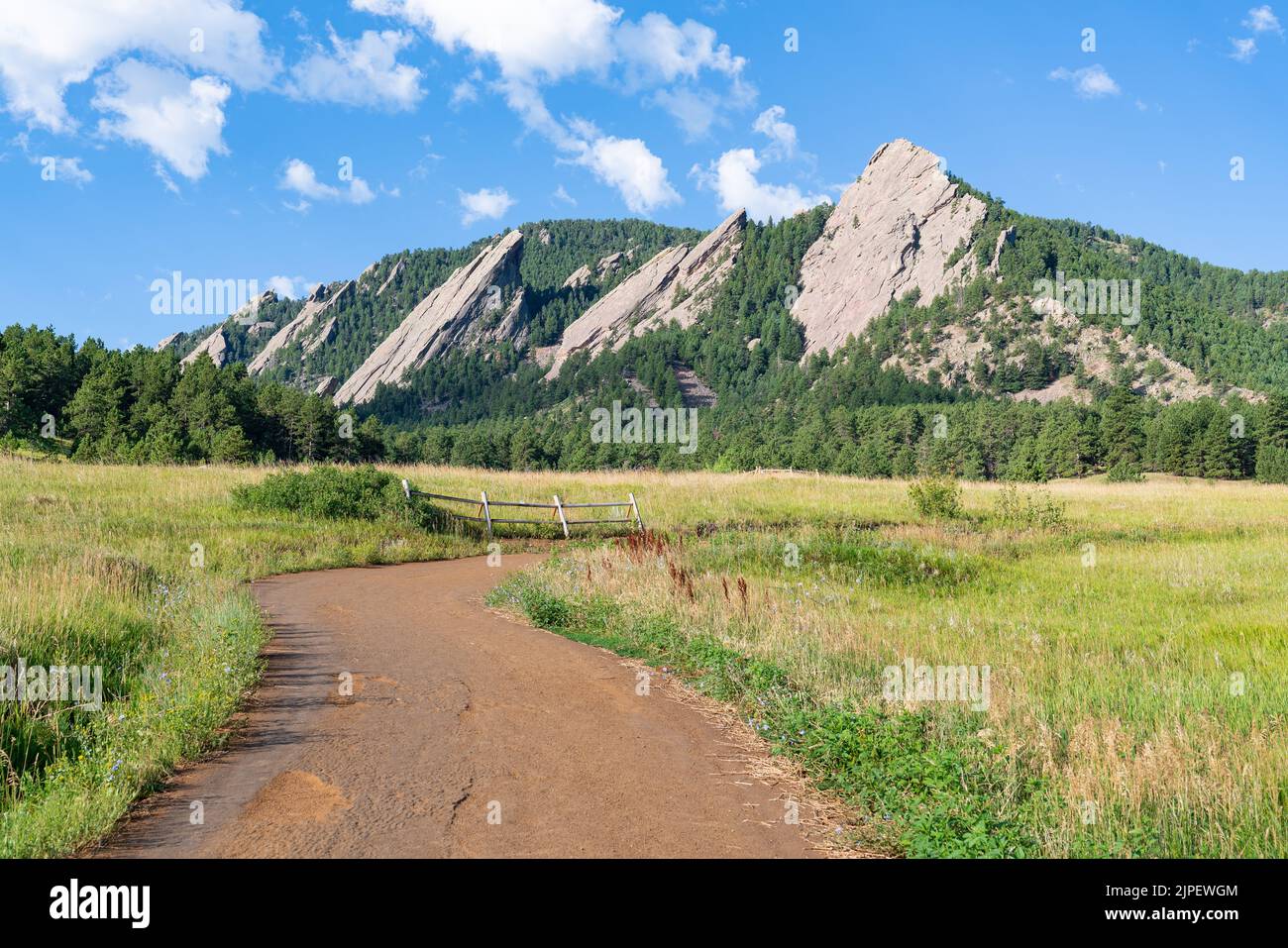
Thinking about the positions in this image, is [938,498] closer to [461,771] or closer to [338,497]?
[338,497]

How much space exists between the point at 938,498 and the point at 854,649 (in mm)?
22592

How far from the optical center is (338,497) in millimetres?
24125

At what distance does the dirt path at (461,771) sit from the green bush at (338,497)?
13350 millimetres

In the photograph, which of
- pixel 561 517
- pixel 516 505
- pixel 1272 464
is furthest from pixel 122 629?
pixel 1272 464

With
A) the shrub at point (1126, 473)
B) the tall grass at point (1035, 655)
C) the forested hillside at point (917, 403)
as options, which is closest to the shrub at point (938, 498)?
the forested hillside at point (917, 403)

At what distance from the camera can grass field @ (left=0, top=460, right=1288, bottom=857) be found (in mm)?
5457

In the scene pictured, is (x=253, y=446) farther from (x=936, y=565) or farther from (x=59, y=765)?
(x=59, y=765)

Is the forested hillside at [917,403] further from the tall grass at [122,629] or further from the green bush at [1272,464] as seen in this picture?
the tall grass at [122,629]

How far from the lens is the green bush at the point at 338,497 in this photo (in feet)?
77.7

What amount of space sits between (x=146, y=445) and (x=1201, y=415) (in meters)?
112

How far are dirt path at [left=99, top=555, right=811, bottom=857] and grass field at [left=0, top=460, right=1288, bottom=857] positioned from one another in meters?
0.52

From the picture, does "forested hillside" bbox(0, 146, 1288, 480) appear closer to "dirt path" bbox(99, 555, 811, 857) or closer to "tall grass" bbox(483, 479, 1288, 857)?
"tall grass" bbox(483, 479, 1288, 857)

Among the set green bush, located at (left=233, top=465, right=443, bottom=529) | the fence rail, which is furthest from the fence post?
green bush, located at (left=233, top=465, right=443, bottom=529)
